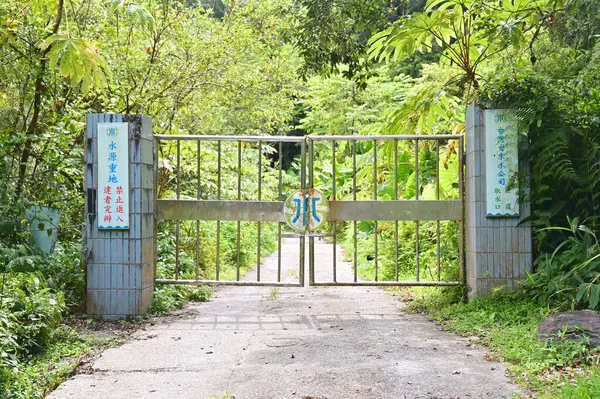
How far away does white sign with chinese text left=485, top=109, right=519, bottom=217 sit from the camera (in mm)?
6371

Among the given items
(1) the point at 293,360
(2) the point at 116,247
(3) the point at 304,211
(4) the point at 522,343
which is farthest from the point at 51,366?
(4) the point at 522,343

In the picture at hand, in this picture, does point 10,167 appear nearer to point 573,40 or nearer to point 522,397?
point 522,397

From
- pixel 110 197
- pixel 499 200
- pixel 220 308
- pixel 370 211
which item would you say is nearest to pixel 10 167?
pixel 110 197

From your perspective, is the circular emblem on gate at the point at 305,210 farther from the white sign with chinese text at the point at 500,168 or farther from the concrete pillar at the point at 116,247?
the white sign with chinese text at the point at 500,168

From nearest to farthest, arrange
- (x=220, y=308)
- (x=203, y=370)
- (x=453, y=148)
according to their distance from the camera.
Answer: (x=203, y=370) → (x=220, y=308) → (x=453, y=148)

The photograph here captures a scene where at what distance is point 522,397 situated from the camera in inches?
143

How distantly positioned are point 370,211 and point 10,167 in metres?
3.97

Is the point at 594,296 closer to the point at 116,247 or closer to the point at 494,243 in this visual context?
the point at 494,243

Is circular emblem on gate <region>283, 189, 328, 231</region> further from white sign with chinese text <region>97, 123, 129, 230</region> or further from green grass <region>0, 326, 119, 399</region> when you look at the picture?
green grass <region>0, 326, 119, 399</region>

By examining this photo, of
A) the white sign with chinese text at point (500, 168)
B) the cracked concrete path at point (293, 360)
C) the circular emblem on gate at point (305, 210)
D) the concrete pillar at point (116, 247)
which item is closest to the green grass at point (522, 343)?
the cracked concrete path at point (293, 360)

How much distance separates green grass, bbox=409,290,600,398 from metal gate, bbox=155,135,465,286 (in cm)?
49

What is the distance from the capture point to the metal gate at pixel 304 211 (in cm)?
679

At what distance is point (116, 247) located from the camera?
639 cm

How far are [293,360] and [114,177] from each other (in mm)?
3019
